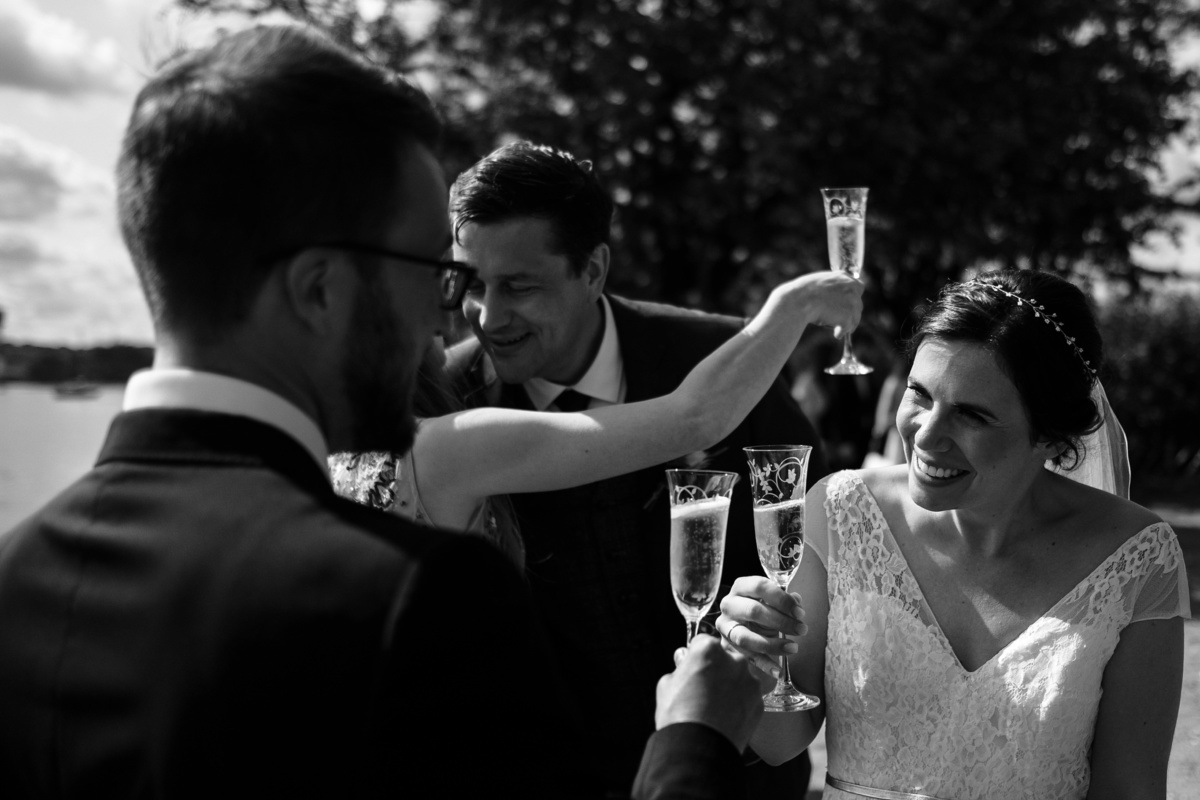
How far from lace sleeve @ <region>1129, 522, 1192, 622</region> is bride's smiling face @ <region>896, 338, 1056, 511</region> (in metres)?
0.41

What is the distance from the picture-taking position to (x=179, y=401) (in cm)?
157

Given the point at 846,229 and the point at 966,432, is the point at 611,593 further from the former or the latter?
the point at 846,229

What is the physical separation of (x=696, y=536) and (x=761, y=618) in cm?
31

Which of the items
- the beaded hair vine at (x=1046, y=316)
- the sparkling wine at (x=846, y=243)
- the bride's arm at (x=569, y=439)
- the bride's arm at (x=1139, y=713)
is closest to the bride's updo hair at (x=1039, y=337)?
the beaded hair vine at (x=1046, y=316)

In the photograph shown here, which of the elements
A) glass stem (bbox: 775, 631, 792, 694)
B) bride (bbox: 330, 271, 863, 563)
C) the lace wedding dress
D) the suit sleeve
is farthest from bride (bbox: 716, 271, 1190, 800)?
the suit sleeve

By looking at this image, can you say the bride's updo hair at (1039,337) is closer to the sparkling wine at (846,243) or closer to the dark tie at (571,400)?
the sparkling wine at (846,243)

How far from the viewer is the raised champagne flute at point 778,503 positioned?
9.07ft

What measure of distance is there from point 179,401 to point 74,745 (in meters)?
0.46

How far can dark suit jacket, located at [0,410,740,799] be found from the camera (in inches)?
55.4

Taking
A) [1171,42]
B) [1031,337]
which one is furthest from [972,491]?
[1171,42]

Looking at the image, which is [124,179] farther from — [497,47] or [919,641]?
[497,47]

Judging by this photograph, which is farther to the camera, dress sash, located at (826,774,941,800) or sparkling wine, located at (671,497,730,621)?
dress sash, located at (826,774,941,800)

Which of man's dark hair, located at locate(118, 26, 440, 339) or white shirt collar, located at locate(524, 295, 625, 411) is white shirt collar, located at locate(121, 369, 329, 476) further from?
white shirt collar, located at locate(524, 295, 625, 411)

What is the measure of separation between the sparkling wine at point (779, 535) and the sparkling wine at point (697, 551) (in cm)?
26
